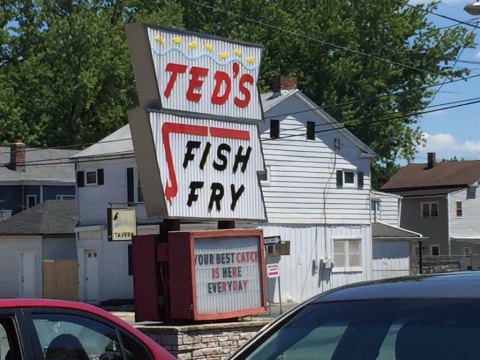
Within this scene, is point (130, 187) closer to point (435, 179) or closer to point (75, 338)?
point (435, 179)

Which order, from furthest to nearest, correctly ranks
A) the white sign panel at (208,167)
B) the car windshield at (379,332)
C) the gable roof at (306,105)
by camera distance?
the gable roof at (306,105) < the white sign panel at (208,167) < the car windshield at (379,332)

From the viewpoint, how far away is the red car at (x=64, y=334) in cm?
617

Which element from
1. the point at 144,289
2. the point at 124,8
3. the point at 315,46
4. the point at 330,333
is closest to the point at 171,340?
the point at 144,289

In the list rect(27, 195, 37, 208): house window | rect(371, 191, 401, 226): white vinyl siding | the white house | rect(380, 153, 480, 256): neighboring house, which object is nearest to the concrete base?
the white house

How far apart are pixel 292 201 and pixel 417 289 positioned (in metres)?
38.3

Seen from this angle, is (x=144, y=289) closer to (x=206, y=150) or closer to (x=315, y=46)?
(x=206, y=150)

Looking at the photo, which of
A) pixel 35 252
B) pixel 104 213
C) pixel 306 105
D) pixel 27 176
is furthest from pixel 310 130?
pixel 27 176

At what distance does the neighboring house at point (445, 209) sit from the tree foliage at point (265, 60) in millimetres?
2887

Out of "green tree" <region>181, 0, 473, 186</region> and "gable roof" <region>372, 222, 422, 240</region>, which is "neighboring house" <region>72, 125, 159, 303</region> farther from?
"green tree" <region>181, 0, 473, 186</region>

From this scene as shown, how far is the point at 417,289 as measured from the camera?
16.0 ft

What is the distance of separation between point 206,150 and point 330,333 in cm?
1178

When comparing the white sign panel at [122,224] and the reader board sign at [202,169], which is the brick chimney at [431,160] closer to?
the white sign panel at [122,224]

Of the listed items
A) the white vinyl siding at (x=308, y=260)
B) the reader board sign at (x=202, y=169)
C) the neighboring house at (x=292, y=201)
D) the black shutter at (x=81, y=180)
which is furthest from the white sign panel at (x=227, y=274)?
the black shutter at (x=81, y=180)

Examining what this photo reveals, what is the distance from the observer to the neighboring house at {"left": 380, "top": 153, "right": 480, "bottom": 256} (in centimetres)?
6762
